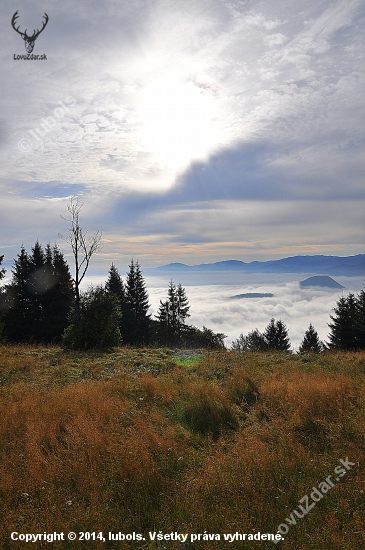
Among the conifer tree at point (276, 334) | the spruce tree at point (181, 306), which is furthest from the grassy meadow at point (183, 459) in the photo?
the conifer tree at point (276, 334)

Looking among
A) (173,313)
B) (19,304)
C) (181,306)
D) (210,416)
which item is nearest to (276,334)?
(181,306)

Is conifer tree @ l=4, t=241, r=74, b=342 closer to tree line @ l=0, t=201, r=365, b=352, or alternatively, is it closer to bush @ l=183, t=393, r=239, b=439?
tree line @ l=0, t=201, r=365, b=352

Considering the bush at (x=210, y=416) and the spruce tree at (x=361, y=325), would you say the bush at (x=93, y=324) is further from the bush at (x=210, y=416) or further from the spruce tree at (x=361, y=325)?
the spruce tree at (x=361, y=325)

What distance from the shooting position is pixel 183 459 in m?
5.29

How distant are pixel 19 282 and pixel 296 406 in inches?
1367

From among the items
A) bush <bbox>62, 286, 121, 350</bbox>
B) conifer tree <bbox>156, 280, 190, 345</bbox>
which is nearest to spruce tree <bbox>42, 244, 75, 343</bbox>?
bush <bbox>62, 286, 121, 350</bbox>

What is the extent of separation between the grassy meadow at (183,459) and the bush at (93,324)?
954cm

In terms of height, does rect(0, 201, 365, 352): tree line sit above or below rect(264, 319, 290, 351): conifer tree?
above

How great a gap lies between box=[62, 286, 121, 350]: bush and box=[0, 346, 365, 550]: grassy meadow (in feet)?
31.3

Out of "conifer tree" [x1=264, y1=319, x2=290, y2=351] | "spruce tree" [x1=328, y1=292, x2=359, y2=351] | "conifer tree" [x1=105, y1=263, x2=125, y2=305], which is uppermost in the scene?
"conifer tree" [x1=105, y1=263, x2=125, y2=305]

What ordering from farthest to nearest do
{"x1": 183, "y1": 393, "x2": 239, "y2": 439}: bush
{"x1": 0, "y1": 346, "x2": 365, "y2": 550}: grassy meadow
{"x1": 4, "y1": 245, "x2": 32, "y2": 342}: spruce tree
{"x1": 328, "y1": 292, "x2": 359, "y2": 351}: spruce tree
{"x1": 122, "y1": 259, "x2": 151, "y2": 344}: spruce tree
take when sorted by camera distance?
1. {"x1": 122, "y1": 259, "x2": 151, "y2": 344}: spruce tree
2. {"x1": 328, "y1": 292, "x2": 359, "y2": 351}: spruce tree
3. {"x1": 4, "y1": 245, "x2": 32, "y2": 342}: spruce tree
4. {"x1": 183, "y1": 393, "x2": 239, "y2": 439}: bush
5. {"x1": 0, "y1": 346, "x2": 365, "y2": 550}: grassy meadow

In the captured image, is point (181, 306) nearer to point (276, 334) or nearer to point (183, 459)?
point (276, 334)

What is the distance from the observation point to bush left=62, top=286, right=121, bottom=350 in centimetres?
1878

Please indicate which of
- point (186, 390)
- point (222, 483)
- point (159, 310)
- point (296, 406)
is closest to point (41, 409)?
point (186, 390)
